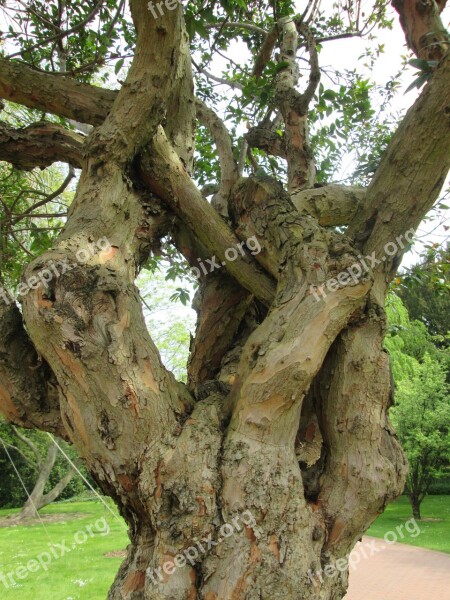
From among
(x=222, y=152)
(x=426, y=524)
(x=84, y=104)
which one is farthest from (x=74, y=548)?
(x=84, y=104)

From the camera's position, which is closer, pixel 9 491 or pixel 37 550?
pixel 37 550

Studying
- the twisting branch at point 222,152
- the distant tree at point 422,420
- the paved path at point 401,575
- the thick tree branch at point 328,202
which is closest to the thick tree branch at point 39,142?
the twisting branch at point 222,152

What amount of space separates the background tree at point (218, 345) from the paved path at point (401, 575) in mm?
5893

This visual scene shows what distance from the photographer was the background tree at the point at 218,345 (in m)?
1.73

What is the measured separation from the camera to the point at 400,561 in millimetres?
10469

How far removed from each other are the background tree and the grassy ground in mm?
6281

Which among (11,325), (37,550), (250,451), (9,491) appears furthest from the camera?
(9,491)

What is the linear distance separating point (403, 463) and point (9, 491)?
2082 cm

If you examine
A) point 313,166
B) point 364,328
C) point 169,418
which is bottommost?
point 169,418

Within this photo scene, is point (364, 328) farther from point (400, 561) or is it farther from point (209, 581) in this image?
point (400, 561)

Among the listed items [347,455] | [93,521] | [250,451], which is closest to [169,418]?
[250,451]

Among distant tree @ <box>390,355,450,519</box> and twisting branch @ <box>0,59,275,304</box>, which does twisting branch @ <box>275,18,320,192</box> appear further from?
distant tree @ <box>390,355,450,519</box>

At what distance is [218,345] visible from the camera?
2797mm

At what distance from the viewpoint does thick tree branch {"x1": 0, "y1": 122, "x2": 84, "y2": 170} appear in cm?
290
